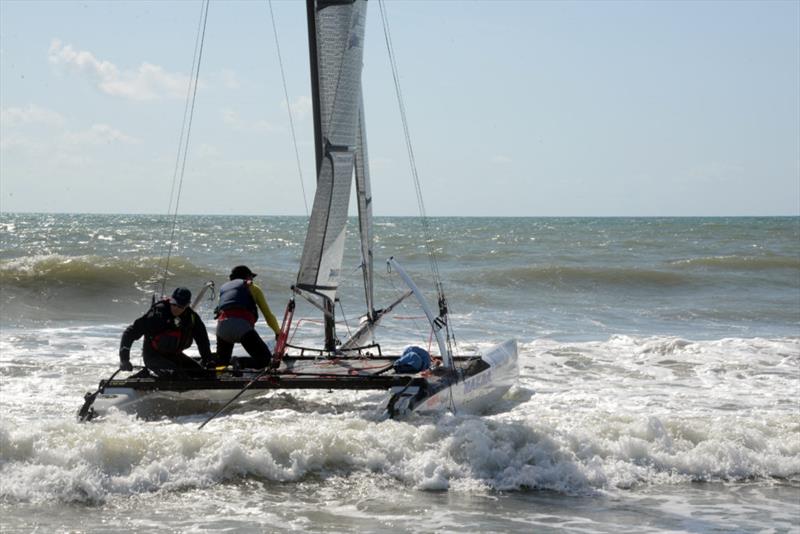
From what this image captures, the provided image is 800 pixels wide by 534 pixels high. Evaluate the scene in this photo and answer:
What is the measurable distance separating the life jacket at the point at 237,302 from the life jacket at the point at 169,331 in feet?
1.56

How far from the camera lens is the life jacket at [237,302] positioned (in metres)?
9.88

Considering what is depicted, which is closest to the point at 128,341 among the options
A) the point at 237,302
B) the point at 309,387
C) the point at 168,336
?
the point at 168,336

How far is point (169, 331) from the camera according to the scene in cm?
941

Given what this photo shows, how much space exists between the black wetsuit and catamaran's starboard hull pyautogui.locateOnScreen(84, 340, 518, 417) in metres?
0.18

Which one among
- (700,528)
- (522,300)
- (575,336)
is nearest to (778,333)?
(575,336)

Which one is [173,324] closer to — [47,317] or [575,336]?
[575,336]

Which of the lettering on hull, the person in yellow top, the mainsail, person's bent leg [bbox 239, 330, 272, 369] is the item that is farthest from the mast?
the lettering on hull

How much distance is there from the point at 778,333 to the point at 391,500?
12.2 meters

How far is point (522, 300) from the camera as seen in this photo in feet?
75.4

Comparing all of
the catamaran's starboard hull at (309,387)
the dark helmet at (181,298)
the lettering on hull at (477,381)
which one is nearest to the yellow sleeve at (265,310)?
the catamaran's starboard hull at (309,387)

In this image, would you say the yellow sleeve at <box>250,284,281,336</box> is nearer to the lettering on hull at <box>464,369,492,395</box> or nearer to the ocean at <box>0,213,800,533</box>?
the ocean at <box>0,213,800,533</box>

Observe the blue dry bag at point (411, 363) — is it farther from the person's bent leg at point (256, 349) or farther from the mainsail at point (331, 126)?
the mainsail at point (331, 126)

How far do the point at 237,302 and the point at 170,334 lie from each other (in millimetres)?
731

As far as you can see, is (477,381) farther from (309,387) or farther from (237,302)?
(237,302)
